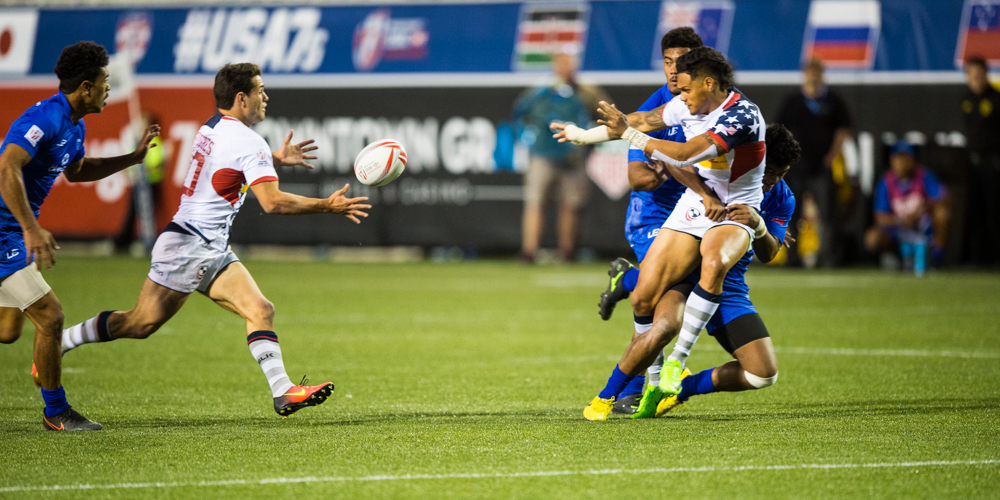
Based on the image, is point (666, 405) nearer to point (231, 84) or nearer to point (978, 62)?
point (231, 84)

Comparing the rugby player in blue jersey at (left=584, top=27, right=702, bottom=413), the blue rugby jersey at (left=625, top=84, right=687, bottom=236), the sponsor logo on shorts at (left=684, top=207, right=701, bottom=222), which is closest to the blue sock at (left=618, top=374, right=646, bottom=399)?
the rugby player in blue jersey at (left=584, top=27, right=702, bottom=413)

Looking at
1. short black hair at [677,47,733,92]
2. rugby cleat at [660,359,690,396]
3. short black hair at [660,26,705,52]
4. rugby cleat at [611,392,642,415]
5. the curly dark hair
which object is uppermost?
short black hair at [660,26,705,52]

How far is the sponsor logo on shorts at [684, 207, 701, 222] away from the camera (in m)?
6.79

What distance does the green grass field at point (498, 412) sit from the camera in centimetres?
515

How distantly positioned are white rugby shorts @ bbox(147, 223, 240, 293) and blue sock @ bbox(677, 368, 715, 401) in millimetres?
2804

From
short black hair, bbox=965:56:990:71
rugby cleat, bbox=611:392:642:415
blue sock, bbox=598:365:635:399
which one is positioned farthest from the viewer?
short black hair, bbox=965:56:990:71

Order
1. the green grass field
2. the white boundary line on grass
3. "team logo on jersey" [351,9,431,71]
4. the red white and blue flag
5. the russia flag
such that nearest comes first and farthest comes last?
the white boundary line on grass → the green grass field → the red white and blue flag → the russia flag → "team logo on jersey" [351,9,431,71]

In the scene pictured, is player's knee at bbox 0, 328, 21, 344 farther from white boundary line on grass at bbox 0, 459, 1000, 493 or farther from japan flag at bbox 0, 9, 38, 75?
japan flag at bbox 0, 9, 38, 75

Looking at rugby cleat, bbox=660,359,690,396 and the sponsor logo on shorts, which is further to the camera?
the sponsor logo on shorts

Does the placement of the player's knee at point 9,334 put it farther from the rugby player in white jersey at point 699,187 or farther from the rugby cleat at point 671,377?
the rugby cleat at point 671,377

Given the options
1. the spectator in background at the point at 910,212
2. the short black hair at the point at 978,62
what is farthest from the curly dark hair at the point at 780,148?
the spectator in background at the point at 910,212

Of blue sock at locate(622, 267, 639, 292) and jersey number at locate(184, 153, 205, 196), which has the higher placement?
jersey number at locate(184, 153, 205, 196)

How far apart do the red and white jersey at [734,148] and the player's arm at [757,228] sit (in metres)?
0.10

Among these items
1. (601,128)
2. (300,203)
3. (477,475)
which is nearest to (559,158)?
(601,128)
